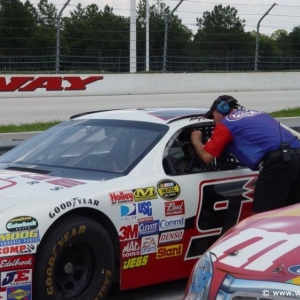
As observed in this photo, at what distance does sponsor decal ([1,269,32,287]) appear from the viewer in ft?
14.6

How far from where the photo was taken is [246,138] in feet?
18.6

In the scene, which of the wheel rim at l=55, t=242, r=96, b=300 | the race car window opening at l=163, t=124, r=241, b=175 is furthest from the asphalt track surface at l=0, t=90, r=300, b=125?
the wheel rim at l=55, t=242, r=96, b=300

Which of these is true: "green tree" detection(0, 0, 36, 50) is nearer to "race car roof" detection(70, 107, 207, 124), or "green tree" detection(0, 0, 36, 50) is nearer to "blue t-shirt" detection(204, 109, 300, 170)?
"race car roof" detection(70, 107, 207, 124)

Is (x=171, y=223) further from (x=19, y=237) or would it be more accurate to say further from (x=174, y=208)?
(x=19, y=237)

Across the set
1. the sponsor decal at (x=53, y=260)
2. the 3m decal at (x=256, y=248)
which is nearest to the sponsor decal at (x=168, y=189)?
the sponsor decal at (x=53, y=260)

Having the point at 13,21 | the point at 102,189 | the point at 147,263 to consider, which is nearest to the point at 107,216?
the point at 102,189

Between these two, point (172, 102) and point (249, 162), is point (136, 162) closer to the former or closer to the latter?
point (249, 162)

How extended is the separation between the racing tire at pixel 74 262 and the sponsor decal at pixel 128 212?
19 cm

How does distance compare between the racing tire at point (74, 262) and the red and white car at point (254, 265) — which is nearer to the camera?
the red and white car at point (254, 265)

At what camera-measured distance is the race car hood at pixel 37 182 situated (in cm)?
475

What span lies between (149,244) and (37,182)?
89 cm

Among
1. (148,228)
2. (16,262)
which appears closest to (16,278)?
(16,262)

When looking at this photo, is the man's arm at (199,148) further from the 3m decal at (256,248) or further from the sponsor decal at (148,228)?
the 3m decal at (256,248)

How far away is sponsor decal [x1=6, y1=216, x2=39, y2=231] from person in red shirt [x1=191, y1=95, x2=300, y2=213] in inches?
63.2
